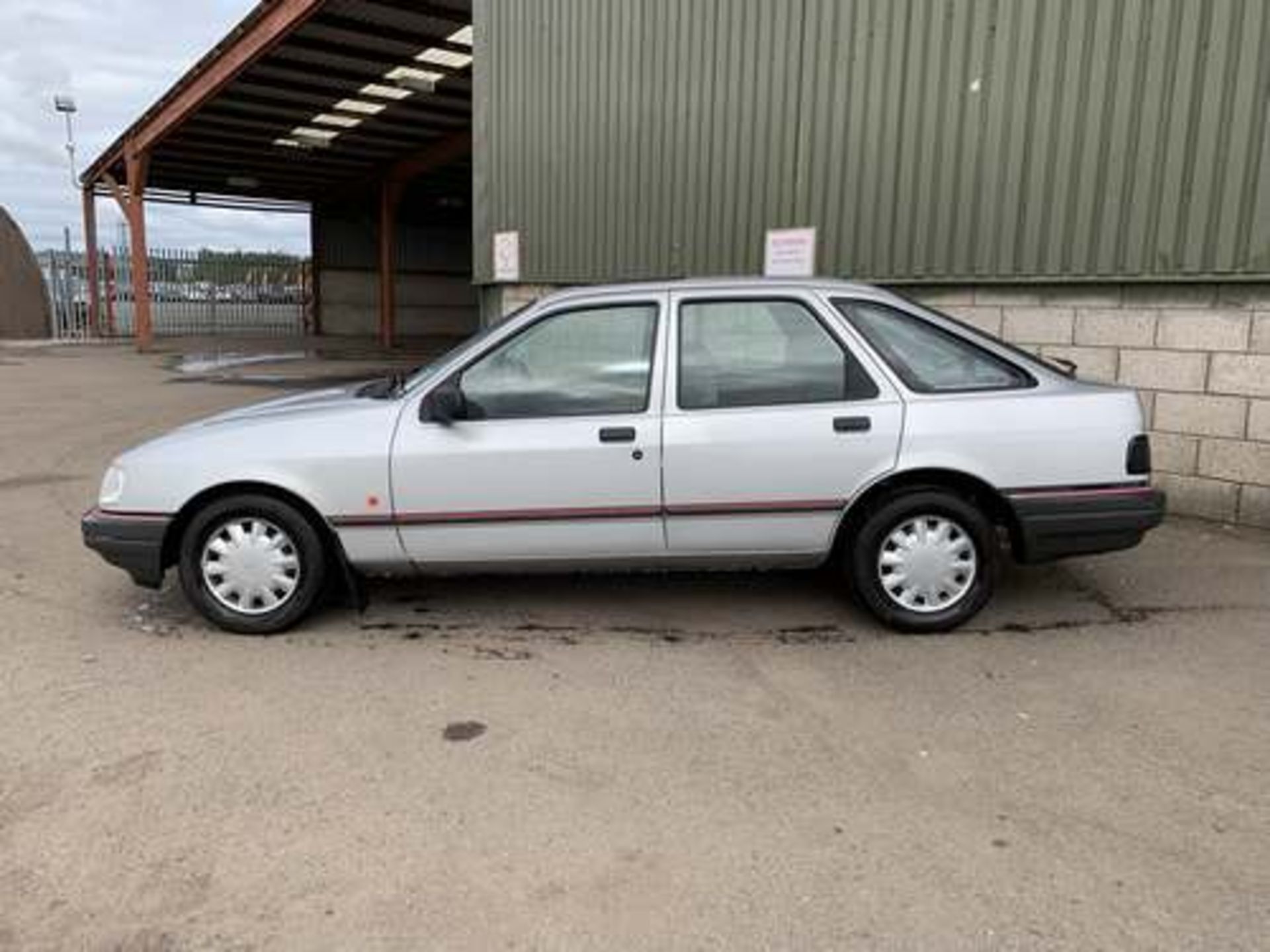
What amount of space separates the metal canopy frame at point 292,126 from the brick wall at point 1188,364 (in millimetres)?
9175

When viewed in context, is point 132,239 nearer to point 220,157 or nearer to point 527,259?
point 220,157

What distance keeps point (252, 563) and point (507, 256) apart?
21.9 feet

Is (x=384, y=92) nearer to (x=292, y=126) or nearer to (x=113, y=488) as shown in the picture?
(x=292, y=126)

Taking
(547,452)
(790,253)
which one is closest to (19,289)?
(790,253)

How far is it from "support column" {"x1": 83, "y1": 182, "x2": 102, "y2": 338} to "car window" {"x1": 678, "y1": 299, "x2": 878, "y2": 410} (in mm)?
27393

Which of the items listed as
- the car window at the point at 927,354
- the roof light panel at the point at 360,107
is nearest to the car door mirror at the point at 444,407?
the car window at the point at 927,354

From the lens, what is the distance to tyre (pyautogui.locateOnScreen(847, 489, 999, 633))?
14.9 feet

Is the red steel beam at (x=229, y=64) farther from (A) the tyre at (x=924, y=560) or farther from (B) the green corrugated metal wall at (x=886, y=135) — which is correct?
(A) the tyre at (x=924, y=560)

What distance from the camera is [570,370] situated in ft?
15.0

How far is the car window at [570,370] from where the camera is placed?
14.8 feet

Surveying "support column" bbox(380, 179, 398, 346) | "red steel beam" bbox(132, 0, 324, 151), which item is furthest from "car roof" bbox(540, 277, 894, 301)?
"support column" bbox(380, 179, 398, 346)

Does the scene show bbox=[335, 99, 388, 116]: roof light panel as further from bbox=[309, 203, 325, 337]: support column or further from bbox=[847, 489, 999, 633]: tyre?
bbox=[847, 489, 999, 633]: tyre

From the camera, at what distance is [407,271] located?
107 feet

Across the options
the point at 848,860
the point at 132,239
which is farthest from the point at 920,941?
the point at 132,239
